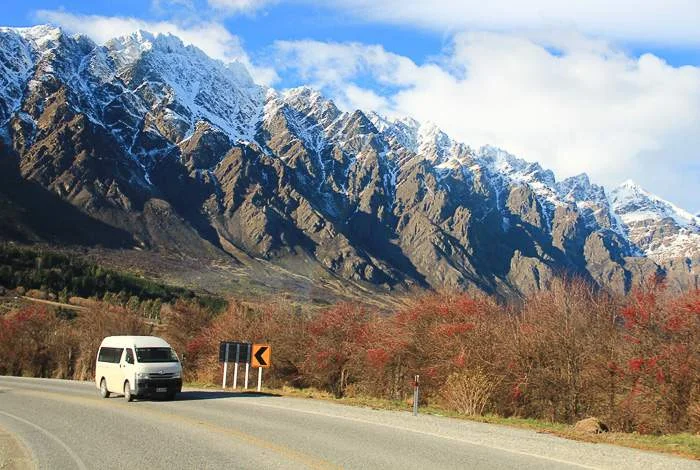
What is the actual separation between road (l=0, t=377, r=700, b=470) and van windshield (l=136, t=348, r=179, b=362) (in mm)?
2642

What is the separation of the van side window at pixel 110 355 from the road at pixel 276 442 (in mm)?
3334

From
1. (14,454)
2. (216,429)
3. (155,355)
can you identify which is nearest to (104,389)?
(155,355)

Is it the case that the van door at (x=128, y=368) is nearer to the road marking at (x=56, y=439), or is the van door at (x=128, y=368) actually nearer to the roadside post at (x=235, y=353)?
the road marking at (x=56, y=439)

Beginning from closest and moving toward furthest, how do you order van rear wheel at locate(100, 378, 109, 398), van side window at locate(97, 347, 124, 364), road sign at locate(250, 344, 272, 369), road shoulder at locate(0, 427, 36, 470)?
road shoulder at locate(0, 427, 36, 470)
van side window at locate(97, 347, 124, 364)
van rear wheel at locate(100, 378, 109, 398)
road sign at locate(250, 344, 272, 369)

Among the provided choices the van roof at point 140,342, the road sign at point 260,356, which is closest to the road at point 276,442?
the van roof at point 140,342

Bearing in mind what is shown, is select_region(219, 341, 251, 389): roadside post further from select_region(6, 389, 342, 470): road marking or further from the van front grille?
select_region(6, 389, 342, 470): road marking

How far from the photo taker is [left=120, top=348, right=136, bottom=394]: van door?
22.4 m

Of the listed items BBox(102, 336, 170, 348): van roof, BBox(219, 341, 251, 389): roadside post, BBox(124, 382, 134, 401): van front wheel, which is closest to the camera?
BBox(124, 382, 134, 401): van front wheel

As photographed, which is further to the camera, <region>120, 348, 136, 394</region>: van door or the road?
<region>120, 348, 136, 394</region>: van door

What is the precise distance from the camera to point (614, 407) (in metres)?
21.7

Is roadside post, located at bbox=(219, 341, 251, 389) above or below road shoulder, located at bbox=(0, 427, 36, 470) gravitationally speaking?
above

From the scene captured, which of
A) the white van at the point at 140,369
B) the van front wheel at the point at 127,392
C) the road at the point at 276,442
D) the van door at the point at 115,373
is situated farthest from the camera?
the van door at the point at 115,373

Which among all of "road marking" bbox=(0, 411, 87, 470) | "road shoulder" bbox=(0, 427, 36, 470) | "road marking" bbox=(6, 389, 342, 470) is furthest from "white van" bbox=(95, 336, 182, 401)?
"road shoulder" bbox=(0, 427, 36, 470)

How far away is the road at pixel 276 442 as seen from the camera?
11.9 metres
